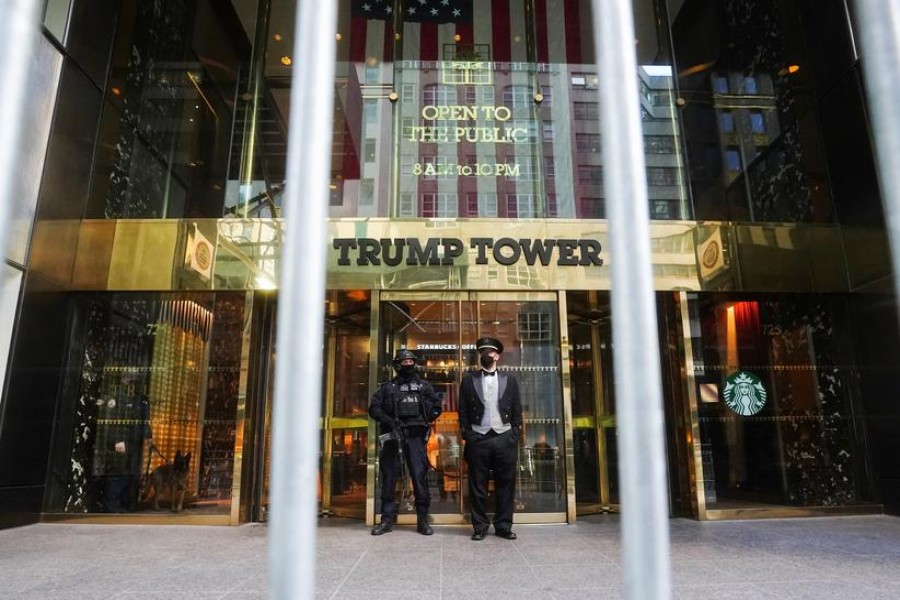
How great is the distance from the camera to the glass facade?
24.8 ft

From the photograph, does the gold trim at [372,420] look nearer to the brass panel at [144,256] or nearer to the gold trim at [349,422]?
the gold trim at [349,422]

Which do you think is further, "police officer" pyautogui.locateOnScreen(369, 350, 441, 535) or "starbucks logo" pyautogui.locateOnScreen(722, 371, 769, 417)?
"starbucks logo" pyautogui.locateOnScreen(722, 371, 769, 417)

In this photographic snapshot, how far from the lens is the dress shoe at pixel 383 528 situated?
6.64 metres

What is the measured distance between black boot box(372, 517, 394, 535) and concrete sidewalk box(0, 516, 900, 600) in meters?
0.15

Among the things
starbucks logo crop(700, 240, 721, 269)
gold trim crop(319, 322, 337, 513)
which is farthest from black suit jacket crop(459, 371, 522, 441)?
starbucks logo crop(700, 240, 721, 269)

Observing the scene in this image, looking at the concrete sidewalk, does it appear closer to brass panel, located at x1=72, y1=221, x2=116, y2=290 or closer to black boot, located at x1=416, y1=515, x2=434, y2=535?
black boot, located at x1=416, y1=515, x2=434, y2=535

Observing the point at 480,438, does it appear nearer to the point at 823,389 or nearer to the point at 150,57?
the point at 823,389

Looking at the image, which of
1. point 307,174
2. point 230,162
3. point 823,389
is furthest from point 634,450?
point 230,162

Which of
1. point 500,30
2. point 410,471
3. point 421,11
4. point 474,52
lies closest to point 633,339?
point 410,471

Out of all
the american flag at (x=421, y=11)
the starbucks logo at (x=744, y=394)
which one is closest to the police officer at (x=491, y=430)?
the starbucks logo at (x=744, y=394)

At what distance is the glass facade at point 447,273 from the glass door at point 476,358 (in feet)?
0.10

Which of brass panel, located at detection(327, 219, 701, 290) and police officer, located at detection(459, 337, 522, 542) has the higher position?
brass panel, located at detection(327, 219, 701, 290)

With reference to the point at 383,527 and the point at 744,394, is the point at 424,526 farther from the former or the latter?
the point at 744,394

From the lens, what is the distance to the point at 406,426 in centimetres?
686
